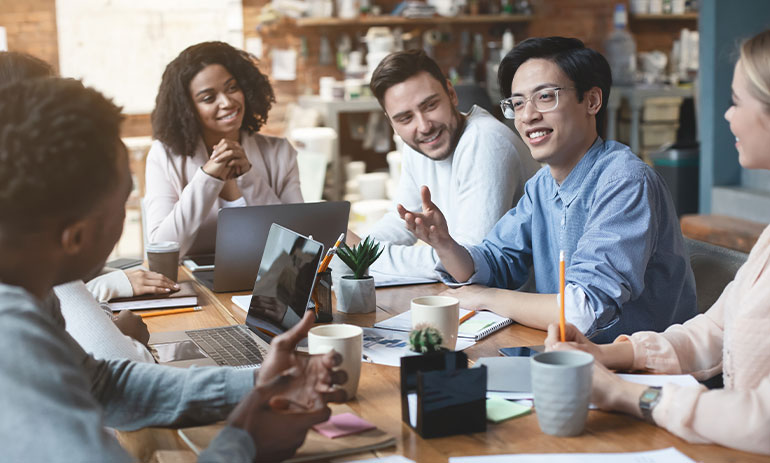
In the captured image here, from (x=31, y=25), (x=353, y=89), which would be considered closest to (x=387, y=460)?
(x=353, y=89)

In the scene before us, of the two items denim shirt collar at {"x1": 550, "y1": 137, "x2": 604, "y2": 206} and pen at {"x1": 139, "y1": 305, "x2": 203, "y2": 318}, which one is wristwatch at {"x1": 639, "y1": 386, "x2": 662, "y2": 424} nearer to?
denim shirt collar at {"x1": 550, "y1": 137, "x2": 604, "y2": 206}

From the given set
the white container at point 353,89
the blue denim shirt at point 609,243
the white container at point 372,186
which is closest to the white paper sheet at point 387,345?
the blue denim shirt at point 609,243

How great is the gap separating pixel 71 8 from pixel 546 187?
4.99 metres

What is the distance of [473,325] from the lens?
1.67 m

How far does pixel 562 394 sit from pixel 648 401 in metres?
0.15

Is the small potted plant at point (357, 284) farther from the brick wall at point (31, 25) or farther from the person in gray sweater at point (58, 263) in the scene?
the brick wall at point (31, 25)

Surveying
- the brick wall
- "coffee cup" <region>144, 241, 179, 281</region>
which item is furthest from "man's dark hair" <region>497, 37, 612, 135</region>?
the brick wall

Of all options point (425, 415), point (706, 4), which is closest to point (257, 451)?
point (425, 415)

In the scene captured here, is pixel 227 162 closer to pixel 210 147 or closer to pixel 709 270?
pixel 210 147

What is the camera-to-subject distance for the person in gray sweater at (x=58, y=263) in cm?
77

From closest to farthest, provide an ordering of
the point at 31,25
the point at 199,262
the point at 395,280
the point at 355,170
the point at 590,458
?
the point at 590,458 → the point at 395,280 → the point at 199,262 → the point at 31,25 → the point at 355,170

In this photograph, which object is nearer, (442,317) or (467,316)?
(442,317)

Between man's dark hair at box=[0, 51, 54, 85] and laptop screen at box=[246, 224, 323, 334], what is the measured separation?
1.79 ft

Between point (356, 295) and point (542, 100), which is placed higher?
point (542, 100)
